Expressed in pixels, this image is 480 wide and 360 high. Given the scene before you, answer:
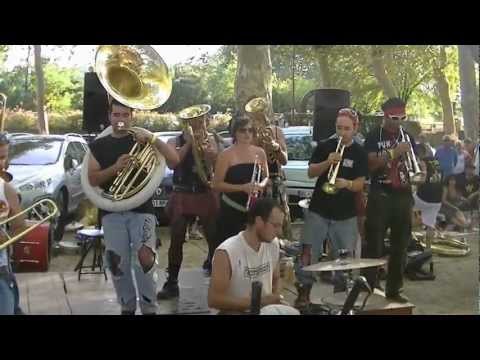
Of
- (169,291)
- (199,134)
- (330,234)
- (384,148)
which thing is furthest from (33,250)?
(384,148)

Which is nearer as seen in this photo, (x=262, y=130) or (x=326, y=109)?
(x=262, y=130)

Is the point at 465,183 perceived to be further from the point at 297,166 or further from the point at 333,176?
the point at 333,176

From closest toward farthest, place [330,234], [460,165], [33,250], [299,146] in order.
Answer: [33,250], [330,234], [299,146], [460,165]

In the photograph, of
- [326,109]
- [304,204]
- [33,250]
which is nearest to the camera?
[33,250]

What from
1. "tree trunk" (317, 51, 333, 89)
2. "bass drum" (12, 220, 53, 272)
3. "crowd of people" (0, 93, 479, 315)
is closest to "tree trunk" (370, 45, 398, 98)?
"tree trunk" (317, 51, 333, 89)

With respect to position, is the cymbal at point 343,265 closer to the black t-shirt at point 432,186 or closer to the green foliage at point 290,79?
the green foliage at point 290,79

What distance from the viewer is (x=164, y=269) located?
5023 millimetres

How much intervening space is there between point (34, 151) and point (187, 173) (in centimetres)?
136

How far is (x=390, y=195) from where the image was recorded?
4.66 meters

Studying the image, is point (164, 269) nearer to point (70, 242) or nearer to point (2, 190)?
point (70, 242)

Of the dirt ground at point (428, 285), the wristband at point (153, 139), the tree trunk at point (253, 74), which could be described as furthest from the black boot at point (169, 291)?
the tree trunk at point (253, 74)

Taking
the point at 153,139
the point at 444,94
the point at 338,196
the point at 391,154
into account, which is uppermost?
the point at 444,94

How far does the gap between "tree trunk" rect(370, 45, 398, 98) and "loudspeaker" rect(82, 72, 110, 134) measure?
7.93 ft
